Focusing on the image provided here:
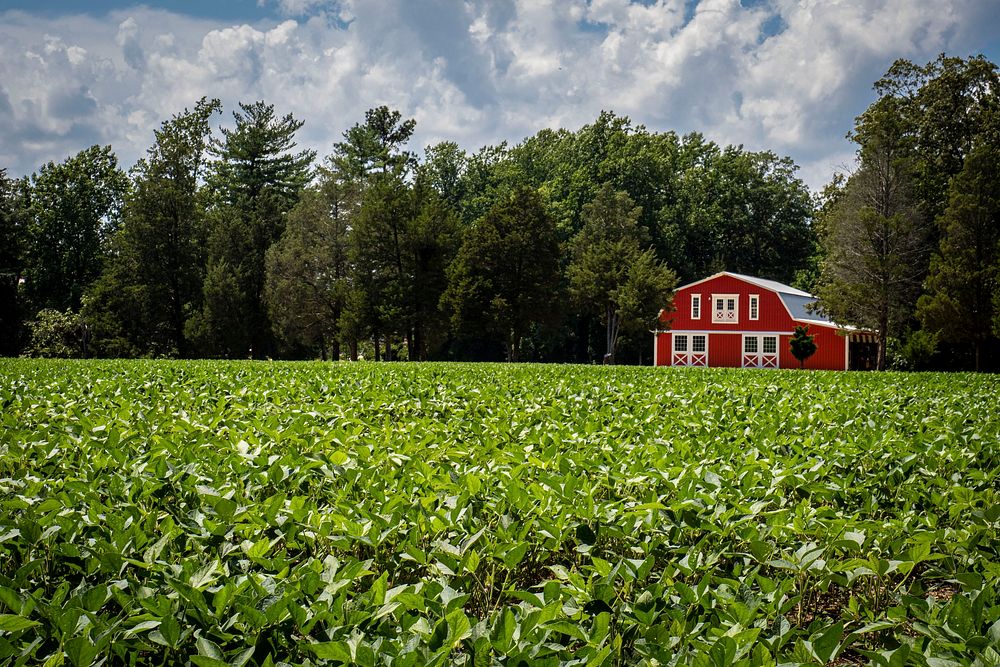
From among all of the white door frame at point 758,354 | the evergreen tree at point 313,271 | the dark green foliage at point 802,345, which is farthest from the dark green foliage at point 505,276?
the dark green foliage at point 802,345

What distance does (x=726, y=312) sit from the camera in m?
50.8

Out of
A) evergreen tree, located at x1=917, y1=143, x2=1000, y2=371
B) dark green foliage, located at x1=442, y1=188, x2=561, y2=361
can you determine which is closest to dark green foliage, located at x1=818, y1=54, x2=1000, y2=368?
evergreen tree, located at x1=917, y1=143, x2=1000, y2=371

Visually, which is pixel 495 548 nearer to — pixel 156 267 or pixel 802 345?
pixel 802 345

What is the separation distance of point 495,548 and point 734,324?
5037cm

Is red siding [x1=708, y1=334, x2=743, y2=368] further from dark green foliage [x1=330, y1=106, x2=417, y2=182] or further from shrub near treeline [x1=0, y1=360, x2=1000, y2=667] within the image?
shrub near treeline [x1=0, y1=360, x2=1000, y2=667]

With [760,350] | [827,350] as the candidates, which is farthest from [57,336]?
[827,350]

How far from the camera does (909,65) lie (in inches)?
1647

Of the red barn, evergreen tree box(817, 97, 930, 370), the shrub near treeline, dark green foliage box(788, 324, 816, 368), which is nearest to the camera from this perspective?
the shrub near treeline

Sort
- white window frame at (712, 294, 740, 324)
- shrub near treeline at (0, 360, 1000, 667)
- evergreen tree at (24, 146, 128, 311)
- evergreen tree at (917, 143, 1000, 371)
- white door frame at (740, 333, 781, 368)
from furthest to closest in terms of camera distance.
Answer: evergreen tree at (24, 146, 128, 311), white window frame at (712, 294, 740, 324), white door frame at (740, 333, 781, 368), evergreen tree at (917, 143, 1000, 371), shrub near treeline at (0, 360, 1000, 667)

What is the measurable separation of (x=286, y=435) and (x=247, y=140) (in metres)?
60.7

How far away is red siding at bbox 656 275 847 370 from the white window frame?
0.13 m

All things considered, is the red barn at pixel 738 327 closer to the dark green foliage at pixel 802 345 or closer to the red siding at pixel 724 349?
the red siding at pixel 724 349

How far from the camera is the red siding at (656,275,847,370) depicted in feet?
160

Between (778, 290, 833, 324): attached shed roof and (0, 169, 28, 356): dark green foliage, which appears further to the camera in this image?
(0, 169, 28, 356): dark green foliage
